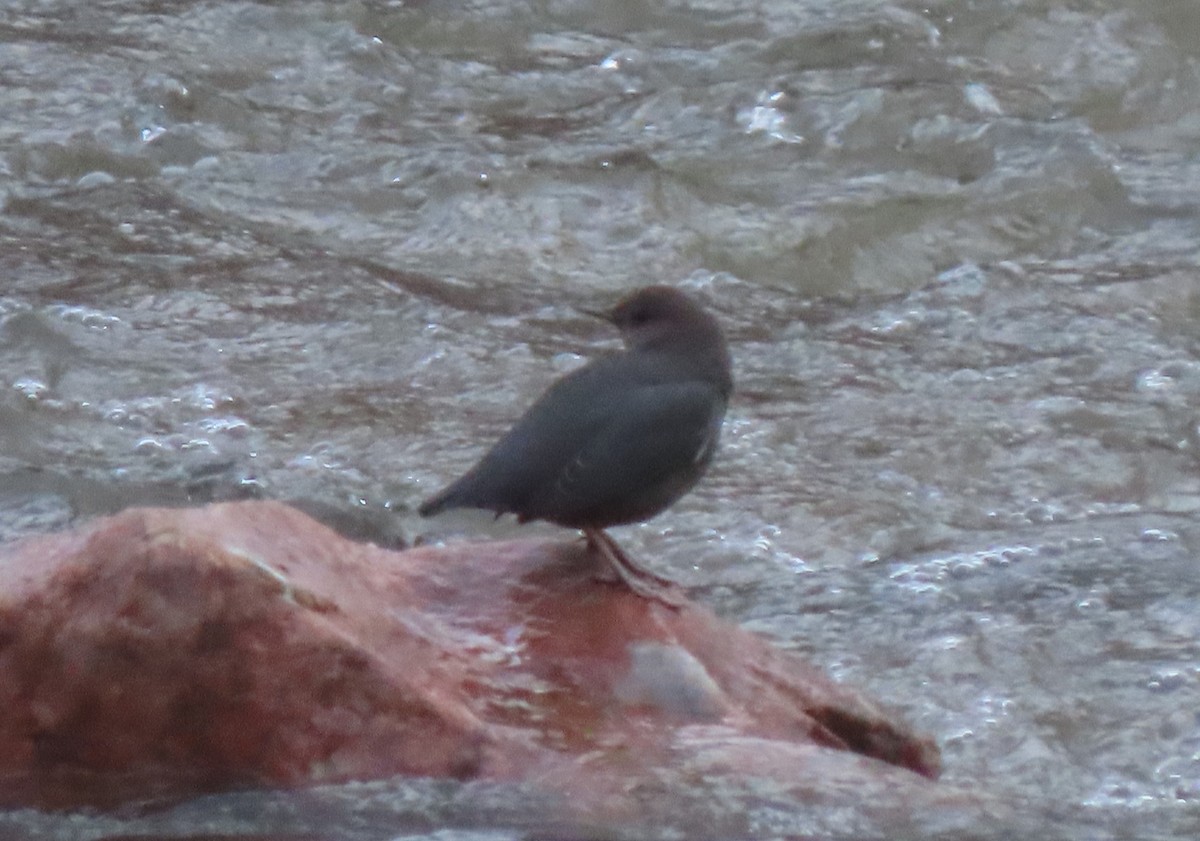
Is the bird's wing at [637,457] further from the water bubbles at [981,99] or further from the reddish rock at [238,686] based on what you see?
the water bubbles at [981,99]

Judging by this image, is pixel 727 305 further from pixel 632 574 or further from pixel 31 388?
pixel 632 574

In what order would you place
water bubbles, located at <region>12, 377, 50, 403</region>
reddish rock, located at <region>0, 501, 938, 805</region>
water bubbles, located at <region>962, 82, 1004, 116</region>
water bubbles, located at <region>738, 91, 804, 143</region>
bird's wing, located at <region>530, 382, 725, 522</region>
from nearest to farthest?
reddish rock, located at <region>0, 501, 938, 805</region>, bird's wing, located at <region>530, 382, 725, 522</region>, water bubbles, located at <region>12, 377, 50, 403</region>, water bubbles, located at <region>738, 91, 804, 143</region>, water bubbles, located at <region>962, 82, 1004, 116</region>

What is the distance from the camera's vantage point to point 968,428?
6.12 m

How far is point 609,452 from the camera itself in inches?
147

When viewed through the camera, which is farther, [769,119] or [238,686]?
[769,119]

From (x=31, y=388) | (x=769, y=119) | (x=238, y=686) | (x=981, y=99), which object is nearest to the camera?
(x=238, y=686)

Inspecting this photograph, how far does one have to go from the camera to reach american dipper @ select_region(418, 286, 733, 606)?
3.71 meters

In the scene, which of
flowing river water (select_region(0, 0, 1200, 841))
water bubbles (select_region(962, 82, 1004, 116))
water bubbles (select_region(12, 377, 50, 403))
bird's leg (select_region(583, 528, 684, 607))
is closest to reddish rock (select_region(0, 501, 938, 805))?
flowing river water (select_region(0, 0, 1200, 841))

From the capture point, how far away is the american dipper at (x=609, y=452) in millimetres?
3715

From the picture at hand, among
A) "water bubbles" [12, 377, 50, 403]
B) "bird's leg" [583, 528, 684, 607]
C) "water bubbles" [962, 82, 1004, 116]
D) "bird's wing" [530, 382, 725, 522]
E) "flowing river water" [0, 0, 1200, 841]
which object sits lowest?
"water bubbles" [12, 377, 50, 403]

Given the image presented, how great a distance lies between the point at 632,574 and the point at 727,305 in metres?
3.39

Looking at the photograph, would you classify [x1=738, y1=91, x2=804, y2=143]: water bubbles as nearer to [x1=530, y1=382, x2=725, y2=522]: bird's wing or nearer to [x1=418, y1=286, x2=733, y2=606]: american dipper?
[x1=418, y1=286, x2=733, y2=606]: american dipper

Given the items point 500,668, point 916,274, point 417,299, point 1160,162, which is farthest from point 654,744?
point 1160,162

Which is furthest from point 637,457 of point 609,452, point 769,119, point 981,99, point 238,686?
point 981,99
